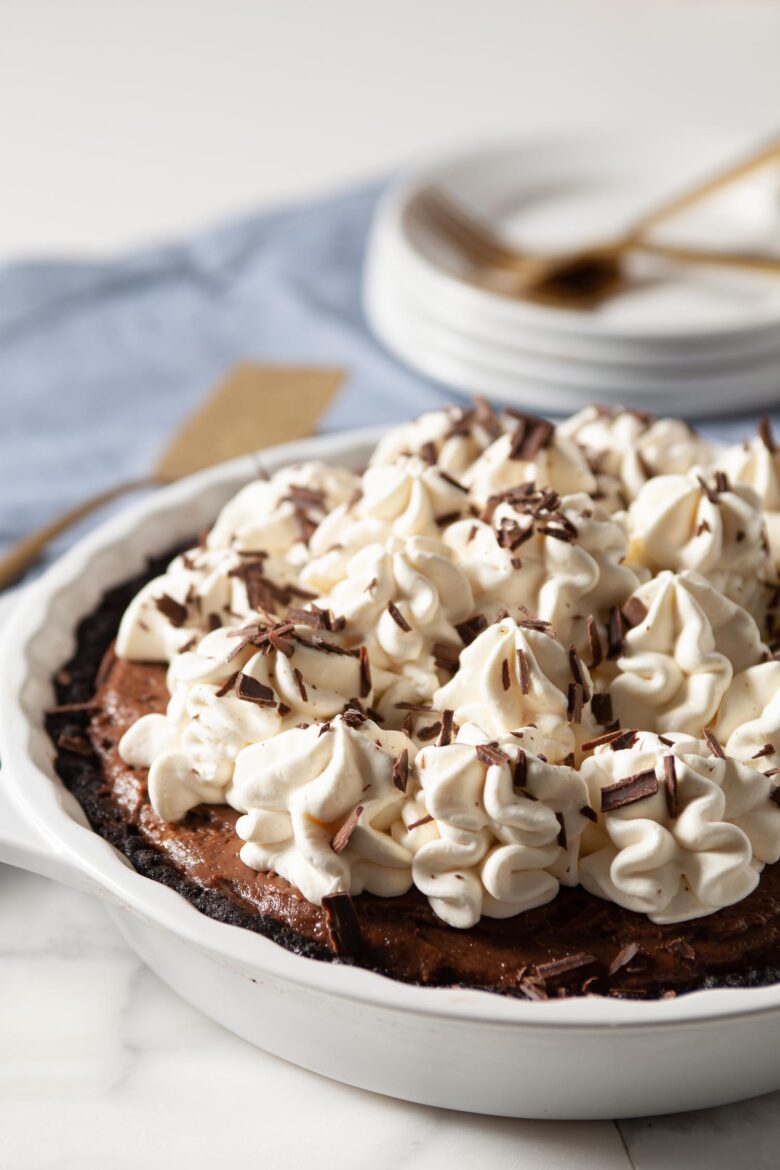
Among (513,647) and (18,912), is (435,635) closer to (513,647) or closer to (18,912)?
(513,647)

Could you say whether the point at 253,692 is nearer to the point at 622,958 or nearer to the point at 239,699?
the point at 239,699

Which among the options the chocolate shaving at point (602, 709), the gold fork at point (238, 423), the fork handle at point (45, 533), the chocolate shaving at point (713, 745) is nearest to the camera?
the chocolate shaving at point (713, 745)

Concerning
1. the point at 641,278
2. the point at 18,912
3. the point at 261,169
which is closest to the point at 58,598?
the point at 18,912

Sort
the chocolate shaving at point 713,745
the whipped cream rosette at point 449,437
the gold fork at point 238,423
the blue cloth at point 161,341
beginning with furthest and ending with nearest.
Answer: the blue cloth at point 161,341, the gold fork at point 238,423, the whipped cream rosette at point 449,437, the chocolate shaving at point 713,745

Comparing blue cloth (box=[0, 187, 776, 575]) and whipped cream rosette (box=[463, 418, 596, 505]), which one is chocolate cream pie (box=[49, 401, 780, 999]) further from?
blue cloth (box=[0, 187, 776, 575])

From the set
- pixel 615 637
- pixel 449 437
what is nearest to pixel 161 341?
pixel 449 437


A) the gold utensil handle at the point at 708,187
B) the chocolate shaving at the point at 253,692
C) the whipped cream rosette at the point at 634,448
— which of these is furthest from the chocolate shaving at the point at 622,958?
the gold utensil handle at the point at 708,187

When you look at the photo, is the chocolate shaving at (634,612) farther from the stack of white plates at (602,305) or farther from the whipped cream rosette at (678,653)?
the stack of white plates at (602,305)
